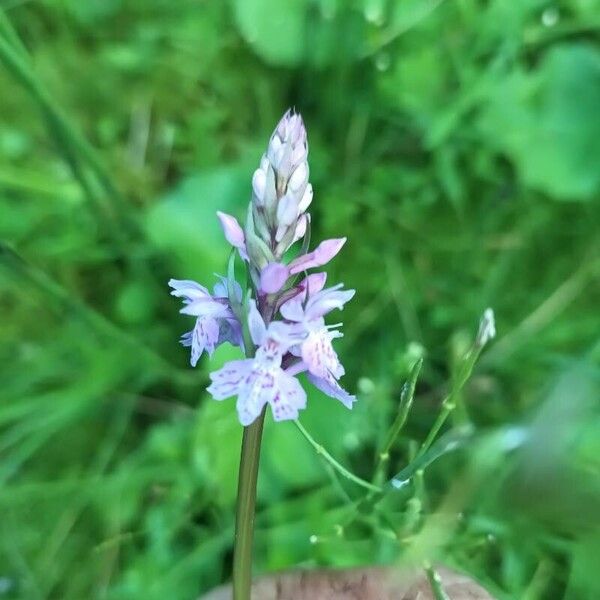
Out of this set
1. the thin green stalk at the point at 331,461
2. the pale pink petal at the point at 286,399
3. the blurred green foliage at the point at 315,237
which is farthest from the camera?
the blurred green foliage at the point at 315,237

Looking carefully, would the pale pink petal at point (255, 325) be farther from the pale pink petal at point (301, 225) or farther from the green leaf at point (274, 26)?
the green leaf at point (274, 26)

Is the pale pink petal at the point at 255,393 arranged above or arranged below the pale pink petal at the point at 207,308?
below

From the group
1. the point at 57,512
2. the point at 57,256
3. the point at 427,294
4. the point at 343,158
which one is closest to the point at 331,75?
the point at 343,158

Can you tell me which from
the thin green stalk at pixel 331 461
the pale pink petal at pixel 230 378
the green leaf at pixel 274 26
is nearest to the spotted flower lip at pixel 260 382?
the pale pink petal at pixel 230 378

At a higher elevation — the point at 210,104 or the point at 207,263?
the point at 210,104

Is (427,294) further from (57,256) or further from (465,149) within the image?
(57,256)

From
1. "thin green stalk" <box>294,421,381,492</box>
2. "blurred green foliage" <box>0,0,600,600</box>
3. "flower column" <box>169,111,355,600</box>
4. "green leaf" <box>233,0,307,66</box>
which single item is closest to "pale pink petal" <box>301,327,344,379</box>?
"flower column" <box>169,111,355,600</box>

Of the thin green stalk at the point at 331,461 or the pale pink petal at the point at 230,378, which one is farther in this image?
the thin green stalk at the point at 331,461

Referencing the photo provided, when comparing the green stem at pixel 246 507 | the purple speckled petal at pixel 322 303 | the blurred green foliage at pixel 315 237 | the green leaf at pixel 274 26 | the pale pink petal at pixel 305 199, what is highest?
the green leaf at pixel 274 26
